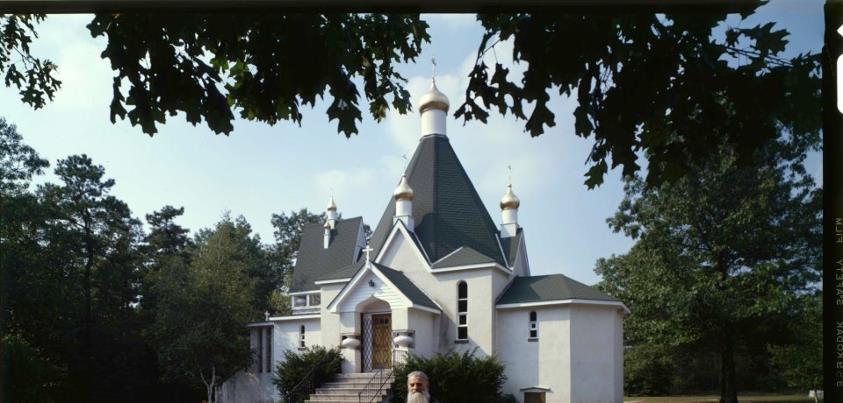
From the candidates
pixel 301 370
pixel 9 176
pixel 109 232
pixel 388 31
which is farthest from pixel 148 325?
pixel 388 31

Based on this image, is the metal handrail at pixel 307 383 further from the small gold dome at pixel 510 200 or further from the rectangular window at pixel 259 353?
the small gold dome at pixel 510 200

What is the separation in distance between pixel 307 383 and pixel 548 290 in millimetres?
2013

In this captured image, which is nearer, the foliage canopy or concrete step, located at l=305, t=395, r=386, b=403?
the foliage canopy

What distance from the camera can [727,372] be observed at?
96.3 inches

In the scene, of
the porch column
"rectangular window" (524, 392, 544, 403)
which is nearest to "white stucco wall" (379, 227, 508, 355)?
"rectangular window" (524, 392, 544, 403)

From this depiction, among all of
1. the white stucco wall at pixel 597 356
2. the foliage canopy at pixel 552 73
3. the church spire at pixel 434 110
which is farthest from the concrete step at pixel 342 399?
the foliage canopy at pixel 552 73

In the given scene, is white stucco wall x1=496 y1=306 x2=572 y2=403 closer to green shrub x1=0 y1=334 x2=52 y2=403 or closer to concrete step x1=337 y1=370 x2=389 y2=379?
concrete step x1=337 y1=370 x2=389 y2=379

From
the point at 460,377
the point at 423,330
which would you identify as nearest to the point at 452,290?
the point at 423,330

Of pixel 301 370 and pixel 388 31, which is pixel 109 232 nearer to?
pixel 301 370

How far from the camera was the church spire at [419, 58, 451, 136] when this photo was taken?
→ 2174mm

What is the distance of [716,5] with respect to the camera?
4.66 ft

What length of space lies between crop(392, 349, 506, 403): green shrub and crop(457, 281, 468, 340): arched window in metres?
0.22

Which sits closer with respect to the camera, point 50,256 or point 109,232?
point 109,232

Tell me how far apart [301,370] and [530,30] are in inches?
126
